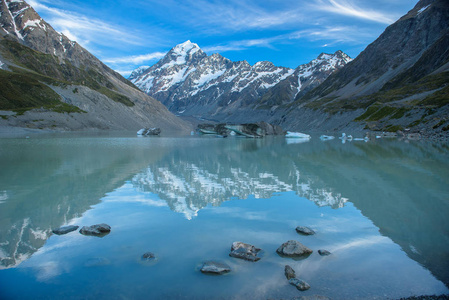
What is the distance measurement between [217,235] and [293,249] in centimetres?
261

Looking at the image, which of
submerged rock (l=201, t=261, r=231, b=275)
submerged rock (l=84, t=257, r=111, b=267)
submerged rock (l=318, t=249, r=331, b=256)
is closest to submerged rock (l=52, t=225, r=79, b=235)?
submerged rock (l=84, t=257, r=111, b=267)

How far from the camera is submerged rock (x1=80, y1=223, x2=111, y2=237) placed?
10.4m

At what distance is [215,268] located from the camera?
310 inches

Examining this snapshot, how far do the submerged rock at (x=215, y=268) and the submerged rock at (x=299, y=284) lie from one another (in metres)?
1.55

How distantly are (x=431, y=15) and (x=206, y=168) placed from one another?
22743cm

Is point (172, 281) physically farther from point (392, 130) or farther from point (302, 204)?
point (392, 130)

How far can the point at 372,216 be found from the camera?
41.8ft

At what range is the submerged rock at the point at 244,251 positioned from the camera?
8.60 m

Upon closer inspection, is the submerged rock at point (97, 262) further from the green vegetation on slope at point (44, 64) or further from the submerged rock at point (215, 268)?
the green vegetation on slope at point (44, 64)

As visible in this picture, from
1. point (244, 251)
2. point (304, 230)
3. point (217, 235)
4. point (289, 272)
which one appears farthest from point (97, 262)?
point (304, 230)

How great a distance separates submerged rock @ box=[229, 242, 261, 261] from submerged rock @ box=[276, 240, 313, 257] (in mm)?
665

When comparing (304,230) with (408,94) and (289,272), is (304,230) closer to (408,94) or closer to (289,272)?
(289,272)

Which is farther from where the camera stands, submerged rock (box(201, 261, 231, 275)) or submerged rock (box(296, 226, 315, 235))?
submerged rock (box(296, 226, 315, 235))

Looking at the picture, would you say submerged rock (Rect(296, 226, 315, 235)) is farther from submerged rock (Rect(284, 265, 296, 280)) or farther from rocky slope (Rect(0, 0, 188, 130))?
rocky slope (Rect(0, 0, 188, 130))
